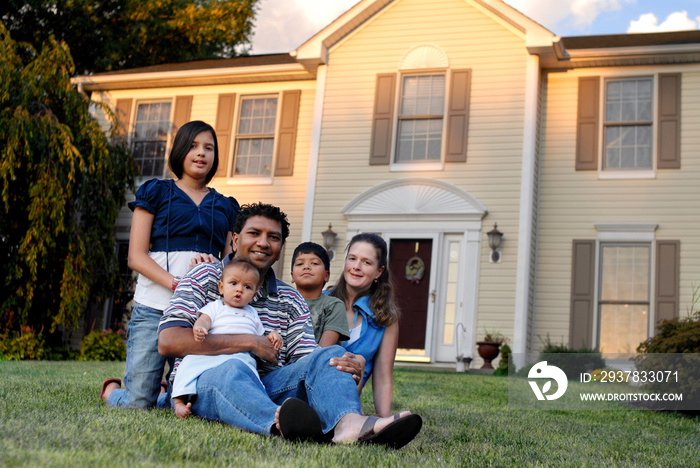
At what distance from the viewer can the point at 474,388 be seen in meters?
6.58

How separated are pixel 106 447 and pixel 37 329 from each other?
1005 centimetres

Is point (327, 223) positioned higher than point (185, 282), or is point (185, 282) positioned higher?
point (327, 223)

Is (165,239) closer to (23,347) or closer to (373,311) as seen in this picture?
(373,311)

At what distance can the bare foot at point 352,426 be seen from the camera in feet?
8.79

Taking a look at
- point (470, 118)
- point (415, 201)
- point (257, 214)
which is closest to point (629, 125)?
point (470, 118)

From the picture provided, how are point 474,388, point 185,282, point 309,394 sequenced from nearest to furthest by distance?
point 309,394
point 185,282
point 474,388

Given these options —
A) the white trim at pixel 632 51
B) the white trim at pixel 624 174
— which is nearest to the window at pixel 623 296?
the white trim at pixel 624 174

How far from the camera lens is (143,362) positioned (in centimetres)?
354

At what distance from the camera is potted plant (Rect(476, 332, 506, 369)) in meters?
10.1

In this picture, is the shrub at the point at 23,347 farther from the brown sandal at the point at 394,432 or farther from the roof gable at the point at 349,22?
the brown sandal at the point at 394,432

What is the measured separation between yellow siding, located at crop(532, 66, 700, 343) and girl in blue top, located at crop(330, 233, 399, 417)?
7.21m

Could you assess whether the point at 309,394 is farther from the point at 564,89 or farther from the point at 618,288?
the point at 564,89

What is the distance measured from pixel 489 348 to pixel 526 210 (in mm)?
2074

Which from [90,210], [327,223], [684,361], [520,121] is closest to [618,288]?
[520,121]
